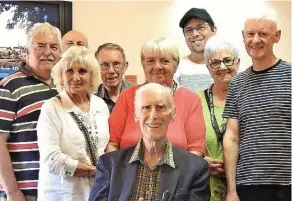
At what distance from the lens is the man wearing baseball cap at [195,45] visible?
276 cm

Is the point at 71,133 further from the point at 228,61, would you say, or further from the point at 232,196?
the point at 228,61

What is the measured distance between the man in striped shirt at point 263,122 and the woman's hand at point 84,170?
2.00 feet

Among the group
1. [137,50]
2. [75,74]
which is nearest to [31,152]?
[75,74]

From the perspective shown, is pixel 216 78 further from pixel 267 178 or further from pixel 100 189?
pixel 100 189

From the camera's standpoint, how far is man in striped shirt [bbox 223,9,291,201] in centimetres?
191

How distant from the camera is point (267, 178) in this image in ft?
6.31

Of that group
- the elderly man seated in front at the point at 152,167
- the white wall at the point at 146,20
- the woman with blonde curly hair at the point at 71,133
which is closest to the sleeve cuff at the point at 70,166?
the woman with blonde curly hair at the point at 71,133

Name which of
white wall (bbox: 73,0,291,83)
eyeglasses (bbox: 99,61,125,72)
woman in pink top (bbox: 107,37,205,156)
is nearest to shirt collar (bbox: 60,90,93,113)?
woman in pink top (bbox: 107,37,205,156)

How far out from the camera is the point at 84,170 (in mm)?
2021

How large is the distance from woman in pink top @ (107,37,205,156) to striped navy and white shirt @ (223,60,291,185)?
20 centimetres

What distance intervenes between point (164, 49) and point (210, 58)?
340 mm

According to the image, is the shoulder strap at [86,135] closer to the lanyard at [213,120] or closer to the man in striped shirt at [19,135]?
the man in striped shirt at [19,135]

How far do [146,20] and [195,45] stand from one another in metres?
1.21

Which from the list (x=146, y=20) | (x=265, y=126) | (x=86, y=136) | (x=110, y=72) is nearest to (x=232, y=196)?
(x=265, y=126)
